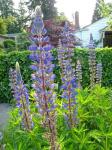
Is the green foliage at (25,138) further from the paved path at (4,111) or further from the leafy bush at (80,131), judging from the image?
the paved path at (4,111)

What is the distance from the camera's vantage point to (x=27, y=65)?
11.7 meters

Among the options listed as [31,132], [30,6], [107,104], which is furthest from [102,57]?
[30,6]

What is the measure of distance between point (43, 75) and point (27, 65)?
8.71 m

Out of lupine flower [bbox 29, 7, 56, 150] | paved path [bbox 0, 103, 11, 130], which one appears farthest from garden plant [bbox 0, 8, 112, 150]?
paved path [bbox 0, 103, 11, 130]

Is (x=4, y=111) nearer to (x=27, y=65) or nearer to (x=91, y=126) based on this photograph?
(x=27, y=65)

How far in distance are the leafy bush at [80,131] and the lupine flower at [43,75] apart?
1.33 feet

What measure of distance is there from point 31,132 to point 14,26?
5588cm

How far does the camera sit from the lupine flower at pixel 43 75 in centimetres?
304

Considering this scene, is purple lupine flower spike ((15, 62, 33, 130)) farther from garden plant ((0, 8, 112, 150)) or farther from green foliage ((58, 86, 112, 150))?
green foliage ((58, 86, 112, 150))

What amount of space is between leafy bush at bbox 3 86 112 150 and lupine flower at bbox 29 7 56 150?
40 cm

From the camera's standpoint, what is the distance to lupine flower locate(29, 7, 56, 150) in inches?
120

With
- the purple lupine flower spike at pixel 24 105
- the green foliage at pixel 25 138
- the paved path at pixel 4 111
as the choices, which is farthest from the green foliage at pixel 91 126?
the paved path at pixel 4 111

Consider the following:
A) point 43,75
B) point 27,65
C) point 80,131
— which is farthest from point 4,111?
point 43,75

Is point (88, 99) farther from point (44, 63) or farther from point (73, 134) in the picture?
point (44, 63)
